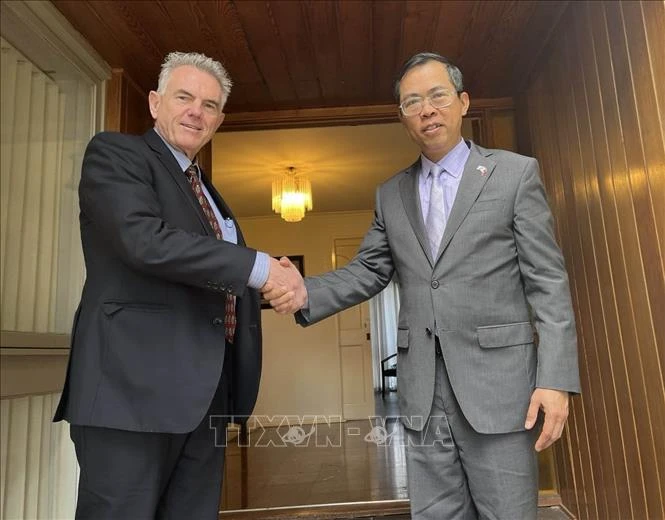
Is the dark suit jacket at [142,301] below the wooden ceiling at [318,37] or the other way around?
below

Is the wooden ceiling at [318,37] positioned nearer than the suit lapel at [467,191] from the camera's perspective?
No

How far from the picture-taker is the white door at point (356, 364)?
19.2 feet

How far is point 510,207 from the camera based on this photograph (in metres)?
1.25

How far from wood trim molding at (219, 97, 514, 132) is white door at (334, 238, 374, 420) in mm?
3291

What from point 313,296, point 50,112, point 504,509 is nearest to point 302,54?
point 50,112

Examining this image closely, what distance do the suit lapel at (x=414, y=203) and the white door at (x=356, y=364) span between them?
4.44 m

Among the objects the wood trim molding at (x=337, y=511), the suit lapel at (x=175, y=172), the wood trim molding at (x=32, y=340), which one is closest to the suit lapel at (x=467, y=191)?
the suit lapel at (x=175, y=172)

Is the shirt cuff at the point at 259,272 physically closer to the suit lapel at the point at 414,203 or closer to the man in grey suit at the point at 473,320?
the man in grey suit at the point at 473,320

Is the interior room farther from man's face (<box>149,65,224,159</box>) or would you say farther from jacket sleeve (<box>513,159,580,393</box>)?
man's face (<box>149,65,224,159</box>)

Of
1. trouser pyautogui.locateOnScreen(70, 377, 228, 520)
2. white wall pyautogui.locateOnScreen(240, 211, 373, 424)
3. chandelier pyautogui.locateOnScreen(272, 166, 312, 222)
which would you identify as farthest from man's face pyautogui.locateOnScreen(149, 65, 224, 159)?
white wall pyautogui.locateOnScreen(240, 211, 373, 424)

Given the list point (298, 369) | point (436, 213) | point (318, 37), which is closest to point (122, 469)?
point (436, 213)

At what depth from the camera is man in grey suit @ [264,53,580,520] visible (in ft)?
3.89

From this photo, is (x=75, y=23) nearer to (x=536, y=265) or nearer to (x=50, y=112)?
(x=50, y=112)

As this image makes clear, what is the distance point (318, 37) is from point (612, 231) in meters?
1.34
